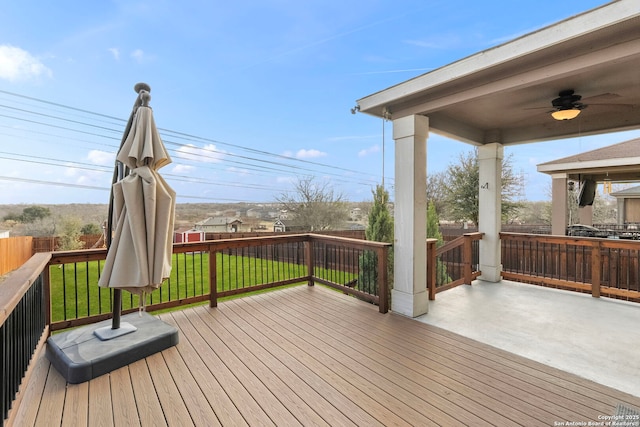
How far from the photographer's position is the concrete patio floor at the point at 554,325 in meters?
2.39

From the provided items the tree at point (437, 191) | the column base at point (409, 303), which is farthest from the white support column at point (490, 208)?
the tree at point (437, 191)

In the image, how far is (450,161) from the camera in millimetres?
13242

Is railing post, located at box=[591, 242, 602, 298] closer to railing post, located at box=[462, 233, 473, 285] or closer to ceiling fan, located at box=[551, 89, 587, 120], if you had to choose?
railing post, located at box=[462, 233, 473, 285]

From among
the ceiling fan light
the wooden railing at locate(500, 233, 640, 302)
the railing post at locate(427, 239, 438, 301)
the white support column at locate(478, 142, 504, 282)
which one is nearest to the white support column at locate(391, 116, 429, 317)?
the railing post at locate(427, 239, 438, 301)

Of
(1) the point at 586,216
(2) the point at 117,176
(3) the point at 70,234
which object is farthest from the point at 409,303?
(3) the point at 70,234

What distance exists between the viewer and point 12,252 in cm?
853

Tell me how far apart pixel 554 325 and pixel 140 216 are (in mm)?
4415

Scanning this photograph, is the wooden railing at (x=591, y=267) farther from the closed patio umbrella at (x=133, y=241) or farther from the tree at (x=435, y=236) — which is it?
the closed patio umbrella at (x=133, y=241)

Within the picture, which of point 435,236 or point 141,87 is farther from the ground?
point 141,87

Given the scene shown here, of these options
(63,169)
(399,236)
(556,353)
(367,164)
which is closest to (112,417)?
(399,236)

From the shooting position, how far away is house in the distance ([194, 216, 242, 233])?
1623 centimetres

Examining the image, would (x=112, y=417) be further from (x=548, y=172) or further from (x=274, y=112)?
(x=274, y=112)

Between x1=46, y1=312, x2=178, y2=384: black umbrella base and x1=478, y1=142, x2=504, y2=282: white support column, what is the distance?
16.6 ft

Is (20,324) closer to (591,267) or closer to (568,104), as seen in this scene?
(568,104)
